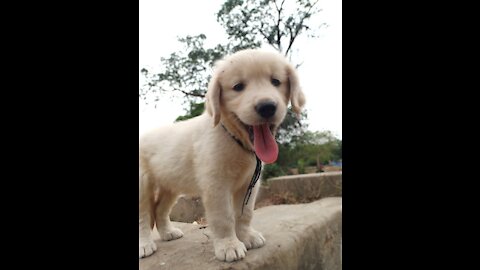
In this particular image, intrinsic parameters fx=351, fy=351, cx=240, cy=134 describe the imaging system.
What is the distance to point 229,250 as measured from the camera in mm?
2297

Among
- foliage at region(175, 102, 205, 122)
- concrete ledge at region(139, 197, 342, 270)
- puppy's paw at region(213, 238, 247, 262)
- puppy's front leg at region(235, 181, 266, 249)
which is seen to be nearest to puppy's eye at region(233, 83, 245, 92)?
puppy's front leg at region(235, 181, 266, 249)

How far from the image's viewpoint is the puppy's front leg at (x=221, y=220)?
2328 millimetres

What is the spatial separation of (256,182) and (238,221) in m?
0.32

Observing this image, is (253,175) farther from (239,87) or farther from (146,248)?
(146,248)

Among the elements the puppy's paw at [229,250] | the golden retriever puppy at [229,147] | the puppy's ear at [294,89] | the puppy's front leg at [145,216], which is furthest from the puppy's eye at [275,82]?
the puppy's front leg at [145,216]

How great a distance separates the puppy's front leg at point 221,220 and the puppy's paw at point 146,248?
0.56 m

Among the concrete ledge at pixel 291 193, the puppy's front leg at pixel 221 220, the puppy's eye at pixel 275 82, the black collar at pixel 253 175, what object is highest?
the puppy's eye at pixel 275 82

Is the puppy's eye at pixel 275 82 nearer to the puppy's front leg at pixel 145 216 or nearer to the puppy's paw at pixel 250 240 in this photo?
the puppy's paw at pixel 250 240

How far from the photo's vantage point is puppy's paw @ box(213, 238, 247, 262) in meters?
2.28

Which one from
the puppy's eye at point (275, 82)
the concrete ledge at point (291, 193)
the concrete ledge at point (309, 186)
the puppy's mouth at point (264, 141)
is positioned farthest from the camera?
the concrete ledge at point (309, 186)

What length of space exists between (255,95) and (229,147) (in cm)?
44
